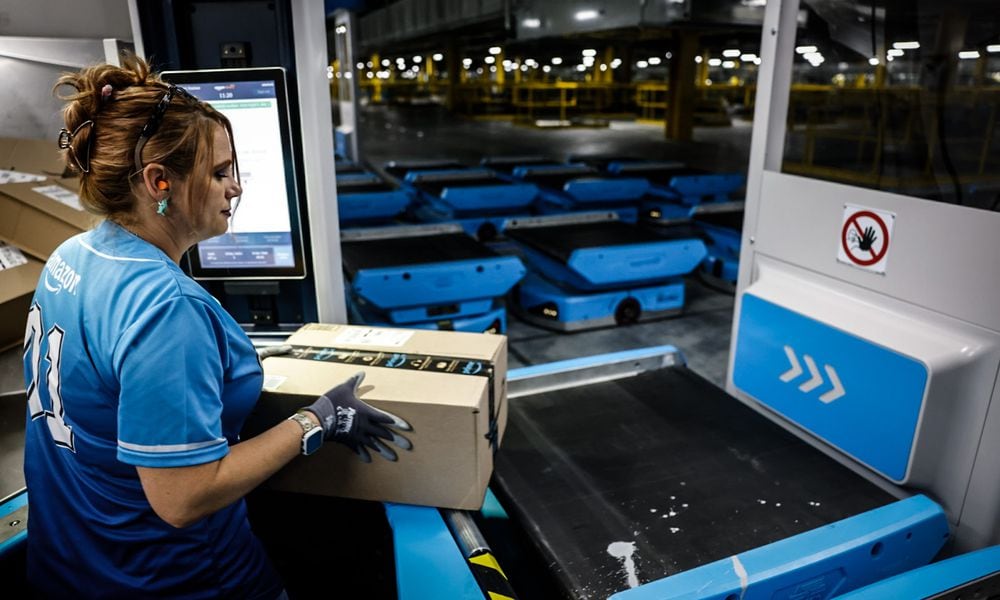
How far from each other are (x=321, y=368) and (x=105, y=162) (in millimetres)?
629

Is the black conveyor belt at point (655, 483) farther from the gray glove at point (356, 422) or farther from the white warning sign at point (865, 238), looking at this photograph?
the white warning sign at point (865, 238)

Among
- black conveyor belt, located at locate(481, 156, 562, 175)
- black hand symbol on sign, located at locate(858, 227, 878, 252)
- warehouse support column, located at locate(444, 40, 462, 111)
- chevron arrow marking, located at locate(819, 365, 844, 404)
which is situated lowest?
chevron arrow marking, located at locate(819, 365, 844, 404)

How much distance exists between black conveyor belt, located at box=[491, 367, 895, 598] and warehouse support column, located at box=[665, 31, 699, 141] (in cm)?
1396

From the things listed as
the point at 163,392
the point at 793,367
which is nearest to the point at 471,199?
the point at 793,367

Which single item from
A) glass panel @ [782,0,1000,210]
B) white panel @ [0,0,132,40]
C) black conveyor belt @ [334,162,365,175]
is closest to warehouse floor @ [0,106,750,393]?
white panel @ [0,0,132,40]

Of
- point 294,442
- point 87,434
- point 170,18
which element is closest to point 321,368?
point 294,442

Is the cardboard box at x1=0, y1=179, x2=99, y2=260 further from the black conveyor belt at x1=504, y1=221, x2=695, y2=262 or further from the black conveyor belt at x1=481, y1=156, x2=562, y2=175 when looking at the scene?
the black conveyor belt at x1=481, y1=156, x2=562, y2=175

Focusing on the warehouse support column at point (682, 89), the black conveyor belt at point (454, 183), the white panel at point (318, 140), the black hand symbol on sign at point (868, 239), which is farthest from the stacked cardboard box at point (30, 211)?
the warehouse support column at point (682, 89)

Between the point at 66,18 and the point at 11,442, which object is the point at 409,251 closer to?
the point at 66,18

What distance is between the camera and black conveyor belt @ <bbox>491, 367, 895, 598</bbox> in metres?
1.28

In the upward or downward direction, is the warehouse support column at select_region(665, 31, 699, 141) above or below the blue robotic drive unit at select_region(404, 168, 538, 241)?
above

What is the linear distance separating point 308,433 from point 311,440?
0.02 meters

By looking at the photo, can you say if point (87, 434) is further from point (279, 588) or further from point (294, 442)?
point (279, 588)

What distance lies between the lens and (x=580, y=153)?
46.1ft
